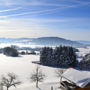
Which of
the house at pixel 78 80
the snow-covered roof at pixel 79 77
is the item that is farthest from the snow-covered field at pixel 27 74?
the snow-covered roof at pixel 79 77

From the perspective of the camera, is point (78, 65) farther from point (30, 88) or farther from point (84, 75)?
point (84, 75)

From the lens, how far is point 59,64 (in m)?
65.0

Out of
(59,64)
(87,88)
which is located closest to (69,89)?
(87,88)

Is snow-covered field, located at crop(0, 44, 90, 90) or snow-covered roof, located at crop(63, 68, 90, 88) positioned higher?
snow-covered roof, located at crop(63, 68, 90, 88)

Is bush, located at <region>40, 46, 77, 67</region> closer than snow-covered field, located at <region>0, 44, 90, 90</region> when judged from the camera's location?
No

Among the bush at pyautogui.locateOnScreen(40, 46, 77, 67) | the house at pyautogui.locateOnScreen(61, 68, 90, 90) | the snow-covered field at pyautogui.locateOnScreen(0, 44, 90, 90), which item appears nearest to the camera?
the house at pyautogui.locateOnScreen(61, 68, 90, 90)

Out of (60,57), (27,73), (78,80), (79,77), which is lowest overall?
(27,73)

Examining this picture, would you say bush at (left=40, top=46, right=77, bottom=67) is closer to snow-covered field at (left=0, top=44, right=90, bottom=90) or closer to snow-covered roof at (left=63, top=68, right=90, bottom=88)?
snow-covered field at (left=0, top=44, right=90, bottom=90)

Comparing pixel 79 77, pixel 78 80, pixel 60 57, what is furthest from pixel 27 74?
pixel 78 80

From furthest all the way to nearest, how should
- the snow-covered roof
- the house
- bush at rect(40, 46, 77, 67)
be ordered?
bush at rect(40, 46, 77, 67)
the snow-covered roof
the house

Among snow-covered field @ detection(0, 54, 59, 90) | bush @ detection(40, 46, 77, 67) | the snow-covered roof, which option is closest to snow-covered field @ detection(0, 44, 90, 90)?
snow-covered field @ detection(0, 54, 59, 90)

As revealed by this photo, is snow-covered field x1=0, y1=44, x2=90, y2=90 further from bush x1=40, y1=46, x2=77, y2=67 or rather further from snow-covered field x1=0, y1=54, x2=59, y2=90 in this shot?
bush x1=40, y1=46, x2=77, y2=67

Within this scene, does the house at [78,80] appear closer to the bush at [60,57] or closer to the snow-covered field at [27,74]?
the snow-covered field at [27,74]

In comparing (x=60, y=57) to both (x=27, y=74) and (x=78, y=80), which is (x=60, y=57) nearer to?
(x=27, y=74)
